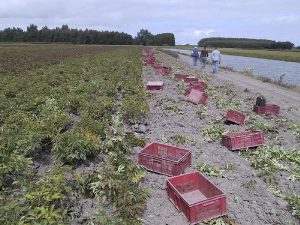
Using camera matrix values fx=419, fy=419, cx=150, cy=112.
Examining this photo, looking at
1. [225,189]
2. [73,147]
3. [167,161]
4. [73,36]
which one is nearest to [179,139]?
[167,161]

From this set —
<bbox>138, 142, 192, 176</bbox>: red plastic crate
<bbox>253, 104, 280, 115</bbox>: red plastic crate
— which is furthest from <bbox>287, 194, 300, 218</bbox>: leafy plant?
<bbox>253, 104, 280, 115</bbox>: red plastic crate

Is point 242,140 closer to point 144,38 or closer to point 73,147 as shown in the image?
point 73,147

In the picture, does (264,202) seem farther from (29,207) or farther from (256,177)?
(29,207)

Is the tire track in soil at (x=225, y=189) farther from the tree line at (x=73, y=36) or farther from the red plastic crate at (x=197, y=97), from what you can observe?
the tree line at (x=73, y=36)

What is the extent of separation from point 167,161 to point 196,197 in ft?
2.63

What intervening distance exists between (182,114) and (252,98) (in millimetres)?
5479

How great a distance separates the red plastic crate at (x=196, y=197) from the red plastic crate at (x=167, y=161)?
1.18 ft

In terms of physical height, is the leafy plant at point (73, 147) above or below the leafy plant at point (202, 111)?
above

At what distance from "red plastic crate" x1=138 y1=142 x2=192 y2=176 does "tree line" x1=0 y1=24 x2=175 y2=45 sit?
5325 inches

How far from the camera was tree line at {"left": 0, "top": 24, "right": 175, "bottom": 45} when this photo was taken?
13962cm

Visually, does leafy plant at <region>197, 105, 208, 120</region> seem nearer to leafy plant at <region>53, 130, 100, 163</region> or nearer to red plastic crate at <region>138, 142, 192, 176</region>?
red plastic crate at <region>138, 142, 192, 176</region>

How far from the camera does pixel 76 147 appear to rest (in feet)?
23.6

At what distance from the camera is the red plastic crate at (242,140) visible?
9.26 metres

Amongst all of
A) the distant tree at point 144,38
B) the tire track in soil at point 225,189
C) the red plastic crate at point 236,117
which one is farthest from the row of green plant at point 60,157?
the distant tree at point 144,38
